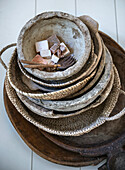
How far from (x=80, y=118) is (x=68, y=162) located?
0.19m

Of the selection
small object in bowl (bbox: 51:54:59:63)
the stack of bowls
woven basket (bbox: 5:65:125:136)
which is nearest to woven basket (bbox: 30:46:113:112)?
the stack of bowls

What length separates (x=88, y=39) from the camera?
99 centimetres

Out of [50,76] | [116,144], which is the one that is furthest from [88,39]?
[116,144]

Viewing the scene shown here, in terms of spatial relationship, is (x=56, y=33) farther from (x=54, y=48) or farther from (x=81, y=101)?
(x=81, y=101)

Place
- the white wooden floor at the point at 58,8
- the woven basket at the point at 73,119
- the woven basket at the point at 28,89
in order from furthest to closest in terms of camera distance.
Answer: the white wooden floor at the point at 58,8
the woven basket at the point at 73,119
the woven basket at the point at 28,89

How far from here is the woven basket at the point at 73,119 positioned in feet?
3.38

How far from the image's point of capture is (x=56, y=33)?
1.14m

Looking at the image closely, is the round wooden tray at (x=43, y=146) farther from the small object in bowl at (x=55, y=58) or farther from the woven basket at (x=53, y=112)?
the small object in bowl at (x=55, y=58)

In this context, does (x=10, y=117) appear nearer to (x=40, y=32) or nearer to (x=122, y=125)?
(x=40, y=32)

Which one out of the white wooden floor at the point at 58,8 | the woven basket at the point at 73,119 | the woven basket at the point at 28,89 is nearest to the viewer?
the woven basket at the point at 28,89

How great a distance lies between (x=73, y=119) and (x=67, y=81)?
216 mm

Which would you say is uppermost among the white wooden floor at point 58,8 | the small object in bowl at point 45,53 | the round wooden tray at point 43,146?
the white wooden floor at point 58,8

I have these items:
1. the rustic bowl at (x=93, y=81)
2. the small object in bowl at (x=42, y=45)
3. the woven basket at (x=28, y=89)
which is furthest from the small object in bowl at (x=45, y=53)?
the rustic bowl at (x=93, y=81)

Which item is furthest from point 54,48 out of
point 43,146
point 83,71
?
point 43,146
